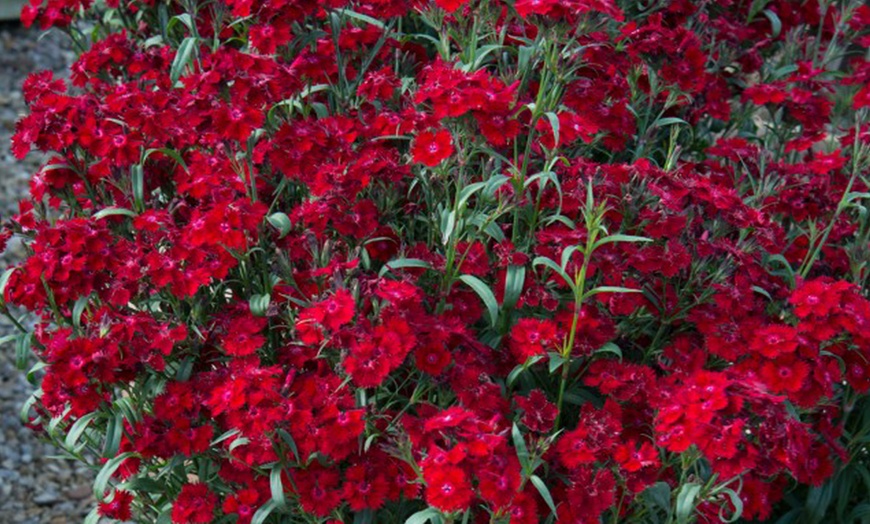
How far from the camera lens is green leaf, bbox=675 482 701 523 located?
180 centimetres

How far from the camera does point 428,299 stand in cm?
209

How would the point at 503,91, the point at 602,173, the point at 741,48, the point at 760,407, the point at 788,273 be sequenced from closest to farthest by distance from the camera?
the point at 760,407 → the point at 503,91 → the point at 602,173 → the point at 788,273 → the point at 741,48

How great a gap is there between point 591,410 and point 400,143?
0.79 meters

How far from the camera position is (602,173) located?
2.06 metres

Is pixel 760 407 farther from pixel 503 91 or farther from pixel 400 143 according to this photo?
pixel 400 143

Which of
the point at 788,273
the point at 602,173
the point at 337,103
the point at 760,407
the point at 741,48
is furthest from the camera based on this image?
the point at 741,48

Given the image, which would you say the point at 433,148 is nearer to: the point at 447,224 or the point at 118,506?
the point at 447,224

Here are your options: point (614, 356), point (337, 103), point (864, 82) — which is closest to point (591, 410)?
point (614, 356)

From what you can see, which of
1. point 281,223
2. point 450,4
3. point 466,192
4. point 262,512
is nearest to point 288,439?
point 262,512

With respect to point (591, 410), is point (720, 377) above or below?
above

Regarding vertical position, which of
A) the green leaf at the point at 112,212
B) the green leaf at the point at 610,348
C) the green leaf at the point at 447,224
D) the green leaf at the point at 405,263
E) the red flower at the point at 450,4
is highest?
the red flower at the point at 450,4

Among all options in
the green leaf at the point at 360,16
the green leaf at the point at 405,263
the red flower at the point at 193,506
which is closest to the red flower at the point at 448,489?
the green leaf at the point at 405,263

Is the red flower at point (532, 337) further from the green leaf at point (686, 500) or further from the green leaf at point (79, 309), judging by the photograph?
the green leaf at point (79, 309)

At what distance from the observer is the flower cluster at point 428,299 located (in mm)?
1825
